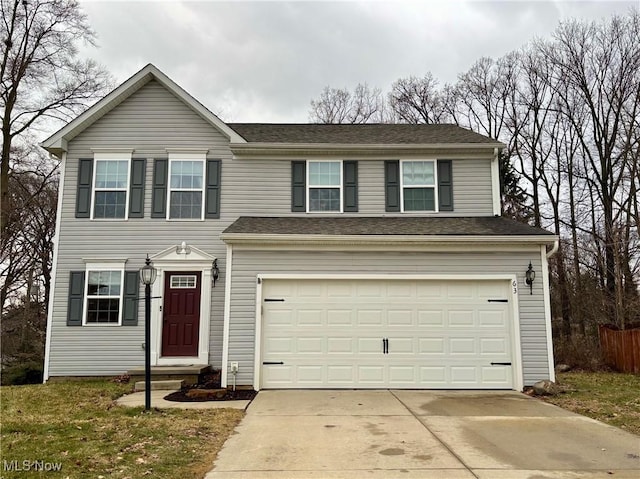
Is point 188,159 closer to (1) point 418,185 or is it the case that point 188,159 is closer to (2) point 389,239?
(2) point 389,239

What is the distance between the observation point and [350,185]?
464 inches

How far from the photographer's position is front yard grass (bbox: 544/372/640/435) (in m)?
7.20

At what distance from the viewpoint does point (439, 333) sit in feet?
32.0

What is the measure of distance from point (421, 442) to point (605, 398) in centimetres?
531

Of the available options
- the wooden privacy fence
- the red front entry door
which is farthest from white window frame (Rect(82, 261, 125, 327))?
the wooden privacy fence

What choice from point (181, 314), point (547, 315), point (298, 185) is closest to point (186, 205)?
point (181, 314)

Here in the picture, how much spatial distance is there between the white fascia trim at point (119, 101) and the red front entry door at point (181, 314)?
12.0 ft

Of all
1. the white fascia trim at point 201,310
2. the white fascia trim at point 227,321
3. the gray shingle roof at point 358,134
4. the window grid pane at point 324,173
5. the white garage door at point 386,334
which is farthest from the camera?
the gray shingle roof at point 358,134

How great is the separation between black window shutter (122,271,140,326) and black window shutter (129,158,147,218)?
1.52 meters

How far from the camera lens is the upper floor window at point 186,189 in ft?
37.6

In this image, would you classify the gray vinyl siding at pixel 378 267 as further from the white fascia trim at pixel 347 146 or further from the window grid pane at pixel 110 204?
the window grid pane at pixel 110 204

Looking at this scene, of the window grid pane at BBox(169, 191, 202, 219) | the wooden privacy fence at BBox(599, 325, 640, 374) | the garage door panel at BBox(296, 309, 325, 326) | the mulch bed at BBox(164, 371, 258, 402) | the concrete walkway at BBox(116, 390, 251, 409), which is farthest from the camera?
the wooden privacy fence at BBox(599, 325, 640, 374)

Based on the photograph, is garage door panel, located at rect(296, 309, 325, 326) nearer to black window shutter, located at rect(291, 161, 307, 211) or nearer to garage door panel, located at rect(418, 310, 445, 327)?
garage door panel, located at rect(418, 310, 445, 327)

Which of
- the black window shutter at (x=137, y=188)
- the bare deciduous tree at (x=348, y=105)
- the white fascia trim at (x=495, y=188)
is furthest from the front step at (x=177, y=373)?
the bare deciduous tree at (x=348, y=105)
